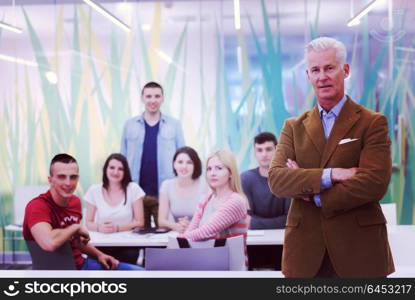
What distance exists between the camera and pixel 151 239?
164 inches

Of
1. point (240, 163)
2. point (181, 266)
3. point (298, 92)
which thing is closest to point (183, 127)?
point (240, 163)

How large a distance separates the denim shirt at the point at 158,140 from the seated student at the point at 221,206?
2.33 metres

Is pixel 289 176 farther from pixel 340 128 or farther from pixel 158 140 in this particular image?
pixel 158 140

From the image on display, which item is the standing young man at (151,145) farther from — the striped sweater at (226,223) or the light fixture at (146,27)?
the striped sweater at (226,223)

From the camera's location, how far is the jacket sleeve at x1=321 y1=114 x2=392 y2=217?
7.07 feet

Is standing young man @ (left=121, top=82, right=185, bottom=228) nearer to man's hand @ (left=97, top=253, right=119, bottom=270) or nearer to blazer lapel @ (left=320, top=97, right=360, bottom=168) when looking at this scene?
man's hand @ (left=97, top=253, right=119, bottom=270)

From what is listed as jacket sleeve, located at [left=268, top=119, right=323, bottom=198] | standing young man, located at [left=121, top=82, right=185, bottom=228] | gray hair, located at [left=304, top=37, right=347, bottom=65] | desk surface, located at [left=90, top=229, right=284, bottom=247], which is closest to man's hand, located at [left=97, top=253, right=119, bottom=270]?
desk surface, located at [left=90, top=229, right=284, bottom=247]

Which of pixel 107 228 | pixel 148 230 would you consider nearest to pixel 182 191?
pixel 148 230

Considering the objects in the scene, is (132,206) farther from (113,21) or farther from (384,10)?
(384,10)

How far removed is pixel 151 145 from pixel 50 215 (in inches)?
112

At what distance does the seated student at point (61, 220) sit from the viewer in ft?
10.9

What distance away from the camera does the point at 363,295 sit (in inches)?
85.9

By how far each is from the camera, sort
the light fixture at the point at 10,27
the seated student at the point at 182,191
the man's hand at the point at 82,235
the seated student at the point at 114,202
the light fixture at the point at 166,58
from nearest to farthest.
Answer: the man's hand at the point at 82,235 → the seated student at the point at 114,202 → the seated student at the point at 182,191 → the light fixture at the point at 10,27 → the light fixture at the point at 166,58

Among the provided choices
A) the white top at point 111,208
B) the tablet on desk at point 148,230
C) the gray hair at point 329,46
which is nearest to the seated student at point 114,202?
the white top at point 111,208
